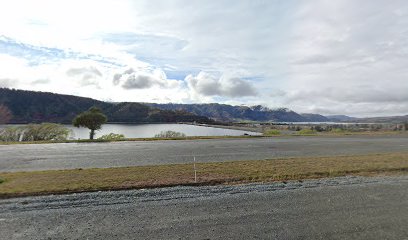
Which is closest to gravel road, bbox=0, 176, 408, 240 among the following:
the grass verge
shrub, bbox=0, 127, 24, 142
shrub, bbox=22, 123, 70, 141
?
the grass verge

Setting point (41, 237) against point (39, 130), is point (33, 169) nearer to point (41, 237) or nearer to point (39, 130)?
point (41, 237)

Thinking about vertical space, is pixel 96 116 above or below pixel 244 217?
above

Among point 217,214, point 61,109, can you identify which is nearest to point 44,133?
point 217,214

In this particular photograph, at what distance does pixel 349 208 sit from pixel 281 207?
1772 millimetres

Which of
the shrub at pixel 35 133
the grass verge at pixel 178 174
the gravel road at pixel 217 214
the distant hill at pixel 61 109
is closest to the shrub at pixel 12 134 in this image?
the shrub at pixel 35 133

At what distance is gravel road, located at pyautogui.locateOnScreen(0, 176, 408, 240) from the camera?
6062mm

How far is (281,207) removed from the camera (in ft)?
25.4

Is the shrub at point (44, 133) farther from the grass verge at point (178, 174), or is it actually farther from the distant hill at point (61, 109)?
the distant hill at point (61, 109)

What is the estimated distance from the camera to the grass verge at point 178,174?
32.3ft

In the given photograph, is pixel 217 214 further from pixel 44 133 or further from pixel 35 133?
pixel 35 133

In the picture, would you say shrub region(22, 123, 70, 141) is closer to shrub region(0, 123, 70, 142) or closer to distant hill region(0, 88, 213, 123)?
shrub region(0, 123, 70, 142)

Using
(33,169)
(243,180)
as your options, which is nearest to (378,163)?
(243,180)

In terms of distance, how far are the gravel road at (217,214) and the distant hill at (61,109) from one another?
148651mm

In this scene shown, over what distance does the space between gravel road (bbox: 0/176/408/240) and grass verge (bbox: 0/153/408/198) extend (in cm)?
98
